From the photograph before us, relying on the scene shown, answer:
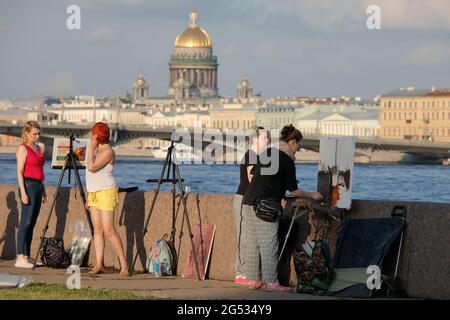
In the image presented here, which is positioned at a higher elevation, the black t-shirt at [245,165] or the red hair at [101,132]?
the red hair at [101,132]

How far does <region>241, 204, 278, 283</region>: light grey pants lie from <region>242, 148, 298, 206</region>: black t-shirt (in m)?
0.10

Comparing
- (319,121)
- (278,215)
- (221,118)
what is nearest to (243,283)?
(278,215)

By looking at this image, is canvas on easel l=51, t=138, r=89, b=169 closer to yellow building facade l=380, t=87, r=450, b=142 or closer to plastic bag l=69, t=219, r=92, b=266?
plastic bag l=69, t=219, r=92, b=266

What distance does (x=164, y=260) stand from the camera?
9562mm

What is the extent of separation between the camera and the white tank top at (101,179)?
30.7 ft

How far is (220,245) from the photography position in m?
9.41

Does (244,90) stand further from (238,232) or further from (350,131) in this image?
(238,232)

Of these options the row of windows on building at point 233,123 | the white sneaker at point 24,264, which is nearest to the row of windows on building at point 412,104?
the row of windows on building at point 233,123

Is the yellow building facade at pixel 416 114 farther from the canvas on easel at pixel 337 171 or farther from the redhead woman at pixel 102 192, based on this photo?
the canvas on easel at pixel 337 171

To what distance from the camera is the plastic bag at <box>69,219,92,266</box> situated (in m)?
10.3

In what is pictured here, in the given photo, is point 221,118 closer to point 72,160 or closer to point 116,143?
point 116,143

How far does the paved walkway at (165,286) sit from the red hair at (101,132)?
0.73 meters

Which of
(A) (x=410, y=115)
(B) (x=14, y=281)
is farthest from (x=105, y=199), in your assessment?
(A) (x=410, y=115)
